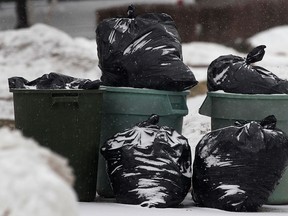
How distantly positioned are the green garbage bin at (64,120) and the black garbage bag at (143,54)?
34 cm

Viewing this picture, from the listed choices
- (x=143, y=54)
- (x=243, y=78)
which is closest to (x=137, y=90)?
(x=143, y=54)

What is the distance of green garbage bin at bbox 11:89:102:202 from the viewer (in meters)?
5.64

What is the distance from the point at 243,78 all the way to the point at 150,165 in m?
0.92

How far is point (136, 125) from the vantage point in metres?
5.80

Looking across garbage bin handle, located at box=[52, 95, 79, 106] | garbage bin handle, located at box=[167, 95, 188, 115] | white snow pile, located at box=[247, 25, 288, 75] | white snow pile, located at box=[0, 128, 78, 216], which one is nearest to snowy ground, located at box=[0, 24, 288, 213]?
white snow pile, located at box=[247, 25, 288, 75]

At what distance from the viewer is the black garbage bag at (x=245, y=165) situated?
5.58m

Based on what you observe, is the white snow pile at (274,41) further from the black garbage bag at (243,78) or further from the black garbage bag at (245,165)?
the black garbage bag at (245,165)

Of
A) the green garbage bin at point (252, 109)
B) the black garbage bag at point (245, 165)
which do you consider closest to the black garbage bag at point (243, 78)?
the green garbage bin at point (252, 109)

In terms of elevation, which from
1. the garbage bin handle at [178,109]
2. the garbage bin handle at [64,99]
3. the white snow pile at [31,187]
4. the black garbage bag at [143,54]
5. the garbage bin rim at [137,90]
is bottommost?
the garbage bin handle at [178,109]

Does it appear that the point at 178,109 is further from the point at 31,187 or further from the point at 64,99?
the point at 31,187

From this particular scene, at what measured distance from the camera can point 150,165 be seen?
564cm

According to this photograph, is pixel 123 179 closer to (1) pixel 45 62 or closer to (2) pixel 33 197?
(2) pixel 33 197

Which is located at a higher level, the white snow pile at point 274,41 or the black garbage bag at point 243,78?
the black garbage bag at point 243,78

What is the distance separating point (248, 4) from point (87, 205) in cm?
1472
